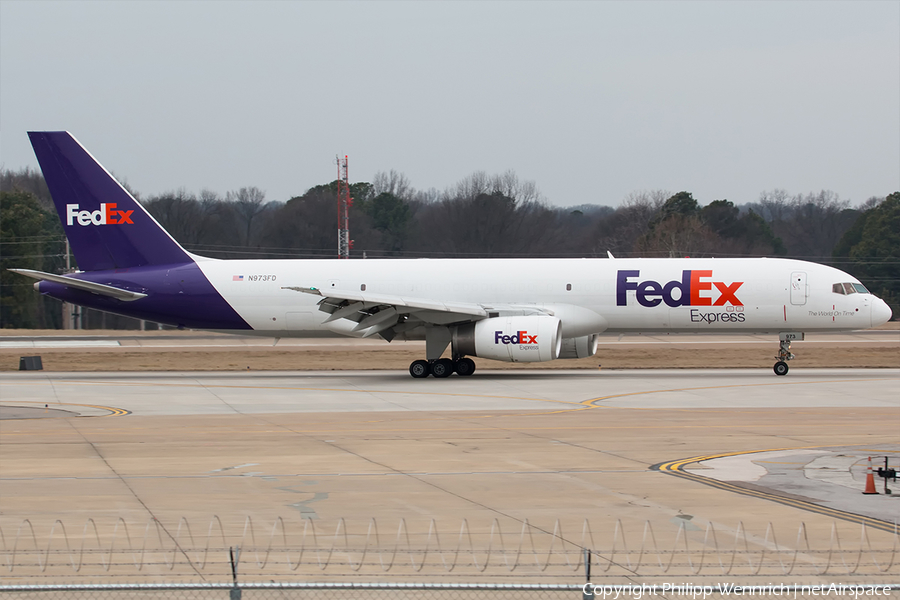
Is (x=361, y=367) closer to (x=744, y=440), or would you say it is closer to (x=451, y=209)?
(x=744, y=440)

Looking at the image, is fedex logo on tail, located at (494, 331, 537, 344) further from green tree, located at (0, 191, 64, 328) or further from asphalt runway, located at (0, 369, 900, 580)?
green tree, located at (0, 191, 64, 328)

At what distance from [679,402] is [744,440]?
7.18 metres

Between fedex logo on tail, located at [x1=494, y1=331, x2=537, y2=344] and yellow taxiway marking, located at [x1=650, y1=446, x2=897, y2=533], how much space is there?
15022 mm

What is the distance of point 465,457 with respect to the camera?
1772cm

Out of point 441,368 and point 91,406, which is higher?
point 441,368

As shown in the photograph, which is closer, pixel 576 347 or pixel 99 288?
pixel 576 347

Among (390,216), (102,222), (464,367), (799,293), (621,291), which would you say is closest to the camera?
(799,293)

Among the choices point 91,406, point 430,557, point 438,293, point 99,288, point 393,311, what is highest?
point 99,288

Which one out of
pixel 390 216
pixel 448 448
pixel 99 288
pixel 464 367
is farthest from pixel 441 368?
pixel 390 216

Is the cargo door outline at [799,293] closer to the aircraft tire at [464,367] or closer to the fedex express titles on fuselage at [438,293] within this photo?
the fedex express titles on fuselage at [438,293]

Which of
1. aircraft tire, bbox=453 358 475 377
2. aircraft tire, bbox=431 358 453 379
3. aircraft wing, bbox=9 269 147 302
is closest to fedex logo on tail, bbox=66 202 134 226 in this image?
aircraft wing, bbox=9 269 147 302

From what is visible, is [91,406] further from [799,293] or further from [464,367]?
[799,293]

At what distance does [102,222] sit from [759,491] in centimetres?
3060

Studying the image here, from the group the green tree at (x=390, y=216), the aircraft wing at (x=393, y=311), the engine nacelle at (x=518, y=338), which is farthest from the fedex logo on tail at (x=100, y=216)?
the green tree at (x=390, y=216)
